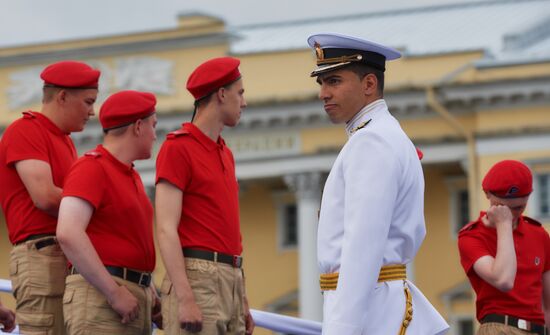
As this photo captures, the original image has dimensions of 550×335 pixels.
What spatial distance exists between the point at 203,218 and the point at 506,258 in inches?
54.6

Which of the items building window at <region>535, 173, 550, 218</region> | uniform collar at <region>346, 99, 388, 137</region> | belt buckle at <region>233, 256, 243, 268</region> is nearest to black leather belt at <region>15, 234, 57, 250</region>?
belt buckle at <region>233, 256, 243, 268</region>

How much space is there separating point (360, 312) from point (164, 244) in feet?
5.36

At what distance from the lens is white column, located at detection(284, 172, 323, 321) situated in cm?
3744

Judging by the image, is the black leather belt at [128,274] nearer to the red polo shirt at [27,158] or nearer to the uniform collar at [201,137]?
the red polo shirt at [27,158]

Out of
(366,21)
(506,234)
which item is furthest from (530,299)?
(366,21)

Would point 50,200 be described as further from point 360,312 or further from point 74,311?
point 360,312

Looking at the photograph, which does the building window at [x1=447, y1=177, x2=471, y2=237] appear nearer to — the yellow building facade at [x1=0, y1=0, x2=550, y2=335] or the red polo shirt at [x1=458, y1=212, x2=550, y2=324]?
the yellow building facade at [x1=0, y1=0, x2=550, y2=335]

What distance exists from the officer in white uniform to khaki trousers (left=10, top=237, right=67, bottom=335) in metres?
1.86

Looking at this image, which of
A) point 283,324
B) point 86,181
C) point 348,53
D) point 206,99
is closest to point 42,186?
point 86,181

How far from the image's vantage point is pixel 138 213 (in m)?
8.27

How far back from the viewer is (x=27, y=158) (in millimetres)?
8453

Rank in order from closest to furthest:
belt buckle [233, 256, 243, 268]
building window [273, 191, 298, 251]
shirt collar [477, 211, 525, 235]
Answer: belt buckle [233, 256, 243, 268], shirt collar [477, 211, 525, 235], building window [273, 191, 298, 251]

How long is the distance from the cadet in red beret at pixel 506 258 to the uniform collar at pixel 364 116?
1789 mm

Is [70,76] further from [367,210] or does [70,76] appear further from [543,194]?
[543,194]
